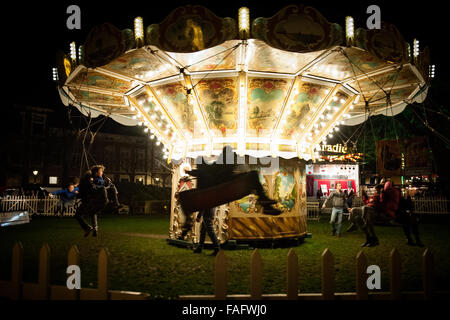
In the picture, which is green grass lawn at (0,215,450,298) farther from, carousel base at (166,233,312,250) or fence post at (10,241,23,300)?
fence post at (10,241,23,300)

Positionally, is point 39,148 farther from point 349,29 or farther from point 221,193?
point 221,193

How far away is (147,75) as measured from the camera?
327 inches

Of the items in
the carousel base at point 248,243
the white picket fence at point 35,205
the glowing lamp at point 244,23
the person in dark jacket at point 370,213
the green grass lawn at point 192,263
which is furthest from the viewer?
the white picket fence at point 35,205

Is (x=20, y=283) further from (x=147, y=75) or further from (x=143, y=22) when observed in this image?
(x=147, y=75)

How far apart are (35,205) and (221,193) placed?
1868 centimetres

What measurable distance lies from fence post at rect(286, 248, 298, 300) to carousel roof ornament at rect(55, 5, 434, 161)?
3.87m

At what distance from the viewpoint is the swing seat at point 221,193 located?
4320mm

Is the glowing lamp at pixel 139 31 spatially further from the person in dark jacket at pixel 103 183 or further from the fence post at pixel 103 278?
the fence post at pixel 103 278

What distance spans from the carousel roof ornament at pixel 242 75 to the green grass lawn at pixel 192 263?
2817mm

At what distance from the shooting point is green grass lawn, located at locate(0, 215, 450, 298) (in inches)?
207

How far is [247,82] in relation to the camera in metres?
8.17

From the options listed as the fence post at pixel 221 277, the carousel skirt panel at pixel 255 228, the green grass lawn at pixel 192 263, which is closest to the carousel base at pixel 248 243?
the carousel skirt panel at pixel 255 228

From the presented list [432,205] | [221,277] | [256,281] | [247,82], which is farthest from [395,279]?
[432,205]
